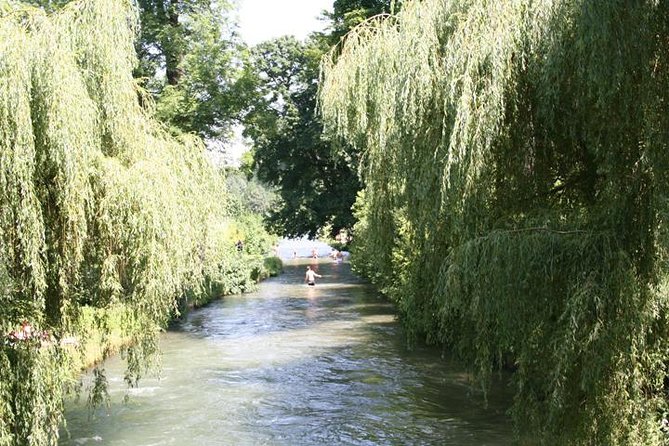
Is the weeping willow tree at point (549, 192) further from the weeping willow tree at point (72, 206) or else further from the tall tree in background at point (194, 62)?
the tall tree in background at point (194, 62)

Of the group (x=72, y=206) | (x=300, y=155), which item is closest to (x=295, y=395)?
(x=72, y=206)

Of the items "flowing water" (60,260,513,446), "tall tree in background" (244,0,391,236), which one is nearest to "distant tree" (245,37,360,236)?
"tall tree in background" (244,0,391,236)

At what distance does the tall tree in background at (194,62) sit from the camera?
2259 centimetres

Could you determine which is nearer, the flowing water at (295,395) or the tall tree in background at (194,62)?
the flowing water at (295,395)

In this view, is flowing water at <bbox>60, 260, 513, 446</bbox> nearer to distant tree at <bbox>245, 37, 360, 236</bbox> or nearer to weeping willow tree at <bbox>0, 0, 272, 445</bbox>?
weeping willow tree at <bbox>0, 0, 272, 445</bbox>

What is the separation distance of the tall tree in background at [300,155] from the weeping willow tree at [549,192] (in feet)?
78.9

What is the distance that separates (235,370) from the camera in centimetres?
1534

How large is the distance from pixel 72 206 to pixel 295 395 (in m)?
7.33

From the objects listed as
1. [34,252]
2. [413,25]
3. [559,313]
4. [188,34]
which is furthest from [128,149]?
[188,34]

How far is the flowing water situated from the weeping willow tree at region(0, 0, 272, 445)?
3174 millimetres

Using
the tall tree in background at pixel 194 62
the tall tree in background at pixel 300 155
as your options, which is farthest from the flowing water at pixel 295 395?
the tall tree in background at pixel 300 155

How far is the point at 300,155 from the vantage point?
127ft

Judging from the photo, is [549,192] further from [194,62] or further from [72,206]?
[194,62]

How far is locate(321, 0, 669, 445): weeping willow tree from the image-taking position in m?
5.89
